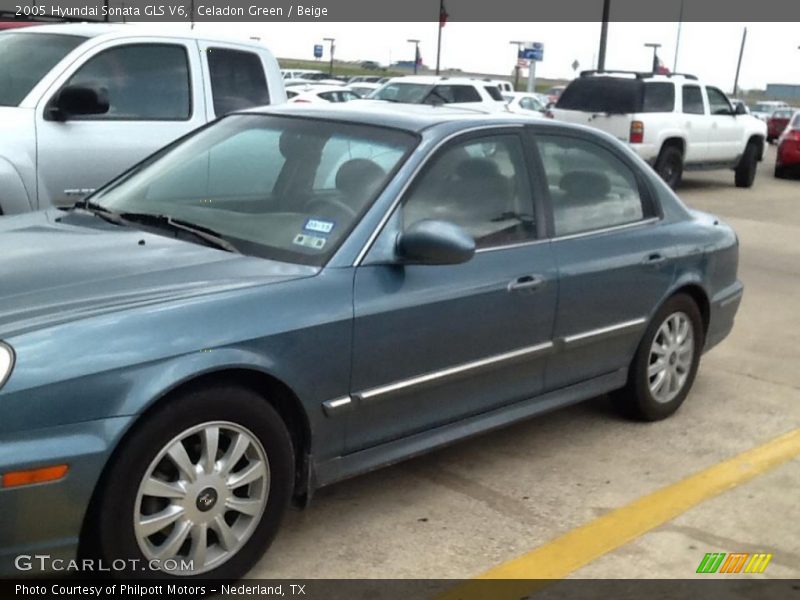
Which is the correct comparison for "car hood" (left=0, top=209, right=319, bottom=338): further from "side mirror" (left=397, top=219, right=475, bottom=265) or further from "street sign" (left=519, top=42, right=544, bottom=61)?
"street sign" (left=519, top=42, right=544, bottom=61)

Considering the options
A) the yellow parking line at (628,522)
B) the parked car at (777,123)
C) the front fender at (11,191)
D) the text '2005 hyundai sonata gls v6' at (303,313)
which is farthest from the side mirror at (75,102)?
the parked car at (777,123)

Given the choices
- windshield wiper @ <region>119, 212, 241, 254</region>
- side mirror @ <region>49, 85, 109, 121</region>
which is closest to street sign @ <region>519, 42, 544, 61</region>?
side mirror @ <region>49, 85, 109, 121</region>

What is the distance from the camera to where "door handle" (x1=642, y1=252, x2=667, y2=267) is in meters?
4.74

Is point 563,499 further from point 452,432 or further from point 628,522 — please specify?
point 452,432

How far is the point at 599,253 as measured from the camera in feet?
14.7

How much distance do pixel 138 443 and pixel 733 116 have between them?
16.1 m

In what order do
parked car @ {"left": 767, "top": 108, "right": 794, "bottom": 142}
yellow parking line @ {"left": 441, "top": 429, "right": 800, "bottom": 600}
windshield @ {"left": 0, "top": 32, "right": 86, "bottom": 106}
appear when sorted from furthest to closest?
1. parked car @ {"left": 767, "top": 108, "right": 794, "bottom": 142}
2. windshield @ {"left": 0, "top": 32, "right": 86, "bottom": 106}
3. yellow parking line @ {"left": 441, "top": 429, "right": 800, "bottom": 600}

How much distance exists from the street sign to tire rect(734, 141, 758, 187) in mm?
20117

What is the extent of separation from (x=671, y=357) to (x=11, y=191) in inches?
151

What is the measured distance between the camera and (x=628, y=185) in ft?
16.0

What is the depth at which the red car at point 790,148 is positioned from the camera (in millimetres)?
19531

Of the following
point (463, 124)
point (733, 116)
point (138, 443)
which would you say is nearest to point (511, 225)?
point (463, 124)

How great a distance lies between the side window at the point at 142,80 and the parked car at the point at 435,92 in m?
10.4

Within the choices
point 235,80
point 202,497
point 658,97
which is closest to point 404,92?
point 658,97
